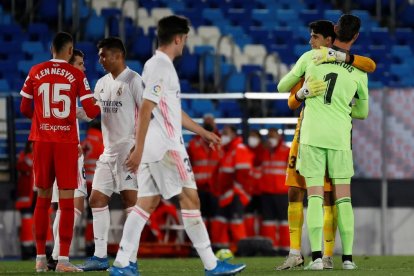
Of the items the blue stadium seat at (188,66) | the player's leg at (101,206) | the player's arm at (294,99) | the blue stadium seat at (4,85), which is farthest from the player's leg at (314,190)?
the blue stadium seat at (188,66)

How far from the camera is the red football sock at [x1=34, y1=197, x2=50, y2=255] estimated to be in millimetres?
10289

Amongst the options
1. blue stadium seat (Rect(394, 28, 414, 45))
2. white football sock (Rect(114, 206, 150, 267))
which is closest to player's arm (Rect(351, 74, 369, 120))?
white football sock (Rect(114, 206, 150, 267))

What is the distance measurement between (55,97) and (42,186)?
2.55ft

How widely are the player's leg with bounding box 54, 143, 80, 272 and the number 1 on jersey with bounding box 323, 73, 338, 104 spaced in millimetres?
2224

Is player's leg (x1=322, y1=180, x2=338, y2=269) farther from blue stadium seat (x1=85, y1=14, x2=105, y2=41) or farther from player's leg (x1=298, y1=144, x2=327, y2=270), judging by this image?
blue stadium seat (x1=85, y1=14, x2=105, y2=41)

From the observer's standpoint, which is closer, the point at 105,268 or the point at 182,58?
the point at 105,268

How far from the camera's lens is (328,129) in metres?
9.88

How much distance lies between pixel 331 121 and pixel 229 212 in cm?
731

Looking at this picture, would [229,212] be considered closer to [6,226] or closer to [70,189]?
[6,226]

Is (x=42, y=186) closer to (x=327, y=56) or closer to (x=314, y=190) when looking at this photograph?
(x=314, y=190)

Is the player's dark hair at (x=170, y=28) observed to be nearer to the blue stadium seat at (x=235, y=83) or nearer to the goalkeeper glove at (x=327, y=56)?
the goalkeeper glove at (x=327, y=56)

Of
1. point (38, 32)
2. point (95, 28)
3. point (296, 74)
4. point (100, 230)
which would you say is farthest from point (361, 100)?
point (38, 32)

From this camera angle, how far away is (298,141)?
1028 cm

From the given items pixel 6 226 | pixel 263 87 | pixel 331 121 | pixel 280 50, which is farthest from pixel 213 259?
pixel 280 50
